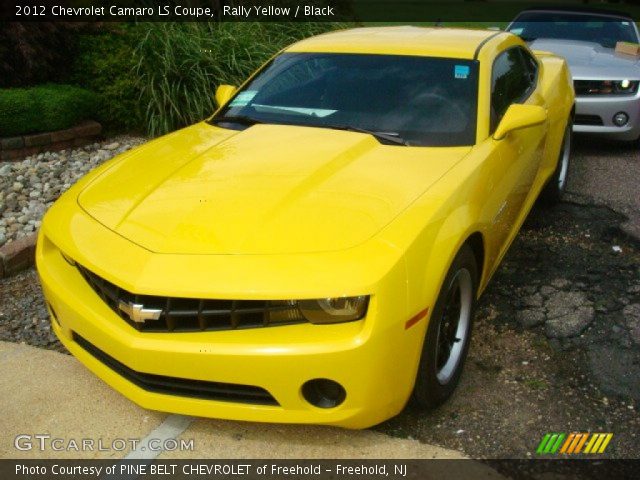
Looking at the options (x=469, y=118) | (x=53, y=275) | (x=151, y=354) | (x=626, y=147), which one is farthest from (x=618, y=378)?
(x=626, y=147)

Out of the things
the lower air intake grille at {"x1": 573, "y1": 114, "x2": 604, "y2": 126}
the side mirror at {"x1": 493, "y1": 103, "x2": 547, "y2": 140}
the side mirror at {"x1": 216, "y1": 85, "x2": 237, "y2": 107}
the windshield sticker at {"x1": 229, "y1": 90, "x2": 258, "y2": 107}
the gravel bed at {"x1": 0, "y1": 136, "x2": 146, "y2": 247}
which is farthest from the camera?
the lower air intake grille at {"x1": 573, "y1": 114, "x2": 604, "y2": 126}

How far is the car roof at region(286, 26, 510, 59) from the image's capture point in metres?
3.87

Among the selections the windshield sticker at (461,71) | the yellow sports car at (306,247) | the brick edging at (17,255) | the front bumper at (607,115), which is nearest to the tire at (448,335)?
the yellow sports car at (306,247)

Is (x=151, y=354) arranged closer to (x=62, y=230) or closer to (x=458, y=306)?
(x=62, y=230)

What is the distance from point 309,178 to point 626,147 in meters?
5.37

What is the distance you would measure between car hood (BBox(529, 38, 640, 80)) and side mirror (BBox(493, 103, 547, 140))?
355cm

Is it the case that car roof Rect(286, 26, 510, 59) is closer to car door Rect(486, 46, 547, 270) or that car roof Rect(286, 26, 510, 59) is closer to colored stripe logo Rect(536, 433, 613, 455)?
car door Rect(486, 46, 547, 270)

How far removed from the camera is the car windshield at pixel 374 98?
11.5 ft

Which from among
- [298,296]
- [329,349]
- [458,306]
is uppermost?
[298,296]

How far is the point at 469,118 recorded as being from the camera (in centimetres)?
349

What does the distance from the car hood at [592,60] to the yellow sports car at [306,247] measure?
130 inches

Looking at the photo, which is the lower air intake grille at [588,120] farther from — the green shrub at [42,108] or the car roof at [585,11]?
the green shrub at [42,108]

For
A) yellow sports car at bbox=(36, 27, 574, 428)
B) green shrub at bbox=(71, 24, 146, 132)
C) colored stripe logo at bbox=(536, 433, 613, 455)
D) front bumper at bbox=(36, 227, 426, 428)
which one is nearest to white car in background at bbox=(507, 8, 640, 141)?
yellow sports car at bbox=(36, 27, 574, 428)

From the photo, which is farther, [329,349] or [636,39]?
[636,39]
